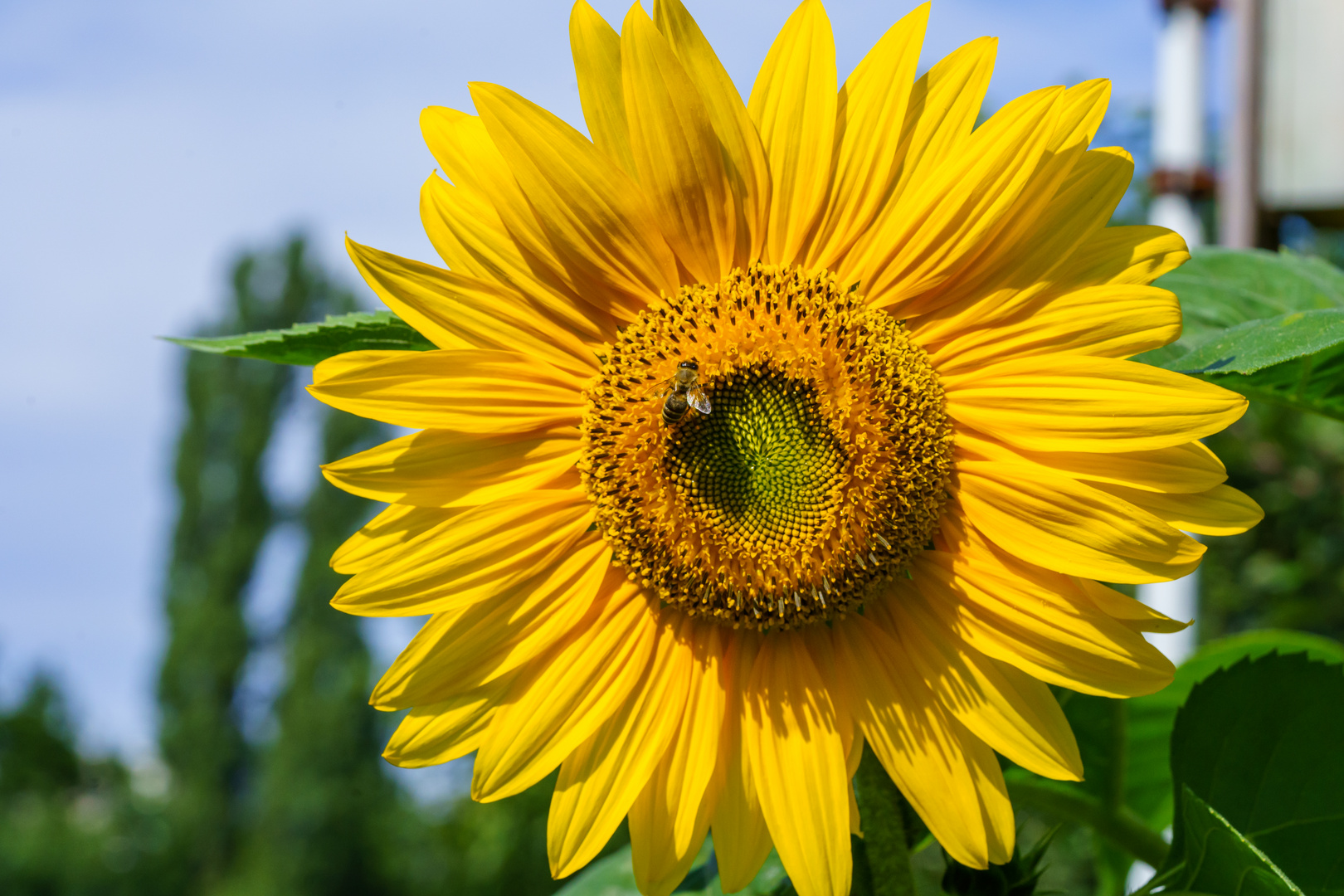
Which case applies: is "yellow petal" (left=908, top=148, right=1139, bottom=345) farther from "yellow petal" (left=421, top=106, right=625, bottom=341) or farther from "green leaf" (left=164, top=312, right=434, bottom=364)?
"green leaf" (left=164, top=312, right=434, bottom=364)

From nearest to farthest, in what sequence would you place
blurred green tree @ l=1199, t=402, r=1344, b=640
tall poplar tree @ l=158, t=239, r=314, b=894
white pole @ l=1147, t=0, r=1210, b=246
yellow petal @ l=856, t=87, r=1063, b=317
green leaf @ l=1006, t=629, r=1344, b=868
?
yellow petal @ l=856, t=87, r=1063, b=317
green leaf @ l=1006, t=629, r=1344, b=868
blurred green tree @ l=1199, t=402, r=1344, b=640
white pole @ l=1147, t=0, r=1210, b=246
tall poplar tree @ l=158, t=239, r=314, b=894

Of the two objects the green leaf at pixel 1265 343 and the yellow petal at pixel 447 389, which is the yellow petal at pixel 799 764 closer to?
the yellow petal at pixel 447 389

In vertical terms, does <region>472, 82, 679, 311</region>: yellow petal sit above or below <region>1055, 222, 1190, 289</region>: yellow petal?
above

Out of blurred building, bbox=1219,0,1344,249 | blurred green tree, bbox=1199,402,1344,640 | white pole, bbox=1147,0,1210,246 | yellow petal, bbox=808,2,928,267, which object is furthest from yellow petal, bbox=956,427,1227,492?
white pole, bbox=1147,0,1210,246

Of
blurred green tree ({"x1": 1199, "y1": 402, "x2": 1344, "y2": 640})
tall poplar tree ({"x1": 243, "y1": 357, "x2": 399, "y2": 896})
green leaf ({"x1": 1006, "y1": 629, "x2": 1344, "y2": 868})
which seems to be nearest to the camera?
green leaf ({"x1": 1006, "y1": 629, "x2": 1344, "y2": 868})

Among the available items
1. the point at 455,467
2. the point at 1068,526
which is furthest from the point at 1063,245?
the point at 455,467

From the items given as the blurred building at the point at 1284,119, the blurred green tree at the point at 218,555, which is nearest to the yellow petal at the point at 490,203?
the blurred building at the point at 1284,119

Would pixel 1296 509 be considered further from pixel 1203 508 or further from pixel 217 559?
pixel 217 559
